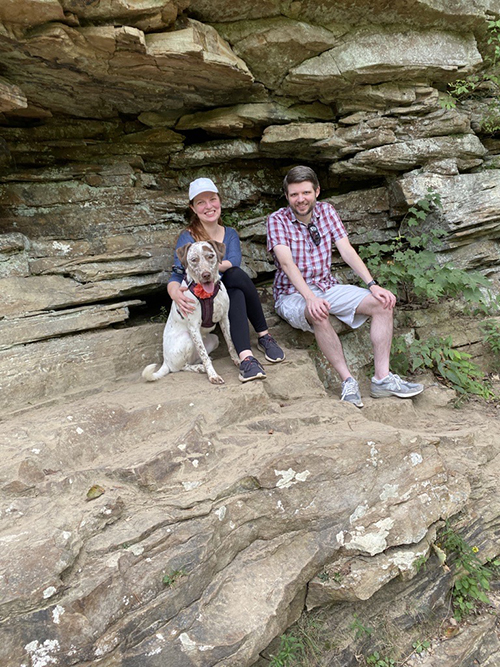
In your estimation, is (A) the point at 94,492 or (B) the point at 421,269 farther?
A: (B) the point at 421,269

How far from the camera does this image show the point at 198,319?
13.5 feet

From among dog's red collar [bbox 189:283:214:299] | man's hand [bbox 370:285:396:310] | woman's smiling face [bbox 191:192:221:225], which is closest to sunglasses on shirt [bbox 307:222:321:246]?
man's hand [bbox 370:285:396:310]

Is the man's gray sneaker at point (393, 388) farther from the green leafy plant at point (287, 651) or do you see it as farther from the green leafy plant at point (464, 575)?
the green leafy plant at point (287, 651)

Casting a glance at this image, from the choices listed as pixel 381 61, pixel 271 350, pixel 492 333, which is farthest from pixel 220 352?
pixel 381 61

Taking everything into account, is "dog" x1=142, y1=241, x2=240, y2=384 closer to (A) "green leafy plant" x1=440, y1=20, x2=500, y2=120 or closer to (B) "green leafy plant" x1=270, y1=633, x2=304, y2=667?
(B) "green leafy plant" x1=270, y1=633, x2=304, y2=667

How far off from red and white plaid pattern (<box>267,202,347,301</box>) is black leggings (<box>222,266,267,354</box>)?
0.55m

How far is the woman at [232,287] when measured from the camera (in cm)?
408

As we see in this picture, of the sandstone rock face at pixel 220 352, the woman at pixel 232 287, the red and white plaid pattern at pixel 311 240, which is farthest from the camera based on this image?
the red and white plaid pattern at pixel 311 240

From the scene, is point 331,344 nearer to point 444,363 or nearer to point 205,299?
point 205,299

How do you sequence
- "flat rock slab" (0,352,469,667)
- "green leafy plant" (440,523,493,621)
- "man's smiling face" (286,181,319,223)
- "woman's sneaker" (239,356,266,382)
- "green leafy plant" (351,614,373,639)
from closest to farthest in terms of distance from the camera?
"flat rock slab" (0,352,469,667)
"green leafy plant" (351,614,373,639)
"green leafy plant" (440,523,493,621)
"woman's sneaker" (239,356,266,382)
"man's smiling face" (286,181,319,223)

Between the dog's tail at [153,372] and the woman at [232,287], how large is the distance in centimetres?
58

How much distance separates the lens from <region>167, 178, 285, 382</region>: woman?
408 centimetres

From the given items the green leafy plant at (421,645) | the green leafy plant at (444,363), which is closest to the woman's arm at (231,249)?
the green leafy plant at (444,363)

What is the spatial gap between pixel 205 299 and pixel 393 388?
1.97 metres
